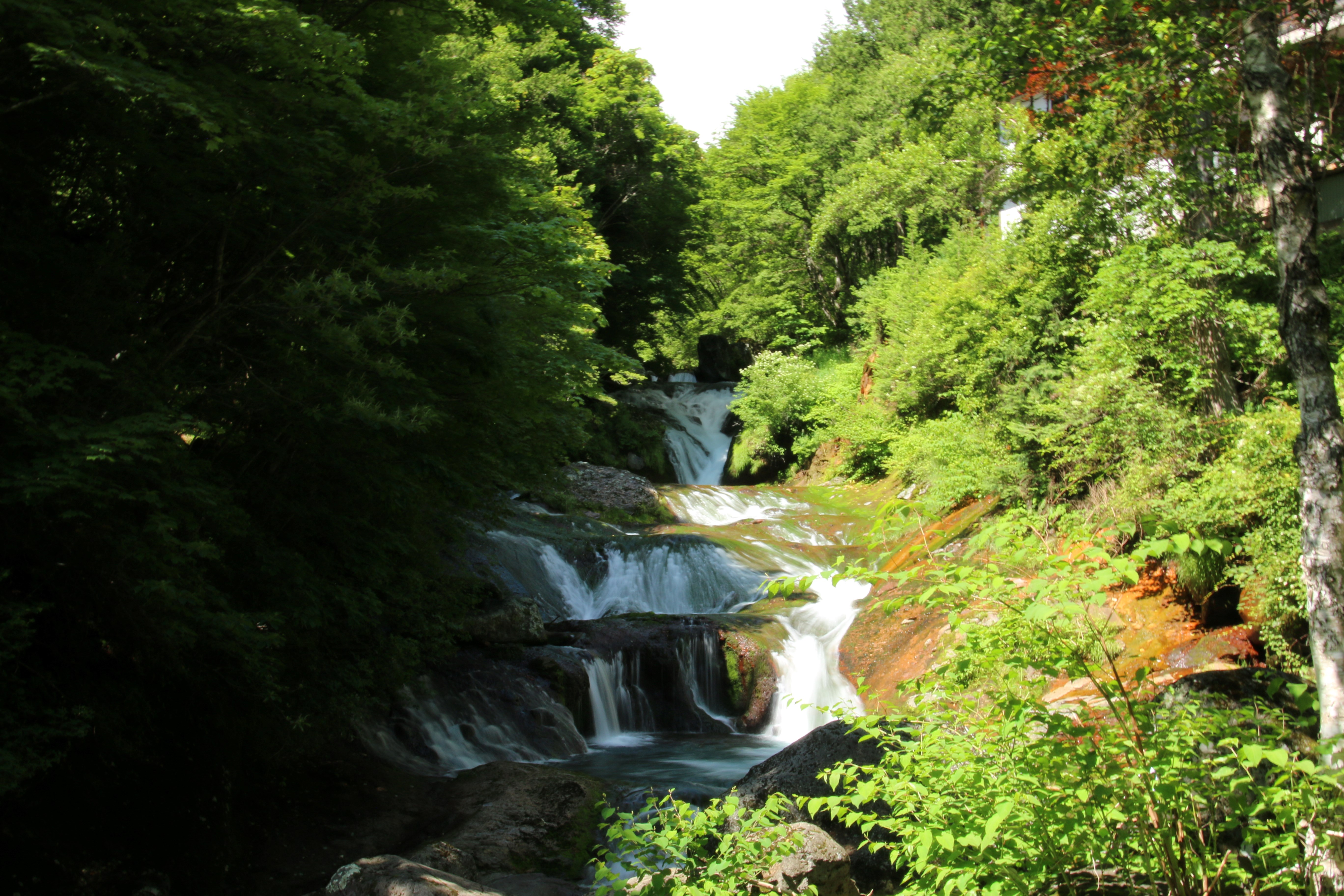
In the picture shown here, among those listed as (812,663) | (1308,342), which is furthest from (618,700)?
(1308,342)

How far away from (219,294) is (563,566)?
32.8 ft

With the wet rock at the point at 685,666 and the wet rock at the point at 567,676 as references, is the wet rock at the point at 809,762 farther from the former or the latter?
the wet rock at the point at 685,666

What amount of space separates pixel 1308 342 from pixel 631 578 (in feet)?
40.5

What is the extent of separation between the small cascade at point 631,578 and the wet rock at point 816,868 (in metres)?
8.93

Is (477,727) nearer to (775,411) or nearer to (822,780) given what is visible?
(822,780)

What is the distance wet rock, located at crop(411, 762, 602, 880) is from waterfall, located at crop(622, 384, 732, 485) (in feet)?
56.6

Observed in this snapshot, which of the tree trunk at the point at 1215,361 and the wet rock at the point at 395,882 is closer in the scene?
the wet rock at the point at 395,882

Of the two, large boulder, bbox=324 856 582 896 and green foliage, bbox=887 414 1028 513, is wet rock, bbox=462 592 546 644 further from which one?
large boulder, bbox=324 856 582 896

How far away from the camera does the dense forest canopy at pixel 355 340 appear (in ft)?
15.8

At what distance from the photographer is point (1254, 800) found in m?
3.89

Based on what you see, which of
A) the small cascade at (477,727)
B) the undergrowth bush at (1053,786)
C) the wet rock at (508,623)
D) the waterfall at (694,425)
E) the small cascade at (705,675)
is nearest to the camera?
the undergrowth bush at (1053,786)

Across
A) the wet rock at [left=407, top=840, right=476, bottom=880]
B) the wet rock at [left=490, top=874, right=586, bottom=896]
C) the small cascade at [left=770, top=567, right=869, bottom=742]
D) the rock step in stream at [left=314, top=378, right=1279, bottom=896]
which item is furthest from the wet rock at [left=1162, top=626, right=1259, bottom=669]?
the wet rock at [left=407, top=840, right=476, bottom=880]

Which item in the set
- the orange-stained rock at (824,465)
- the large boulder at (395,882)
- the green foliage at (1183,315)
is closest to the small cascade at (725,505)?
the orange-stained rock at (824,465)

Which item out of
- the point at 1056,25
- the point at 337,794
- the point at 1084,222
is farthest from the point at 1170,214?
the point at 337,794
